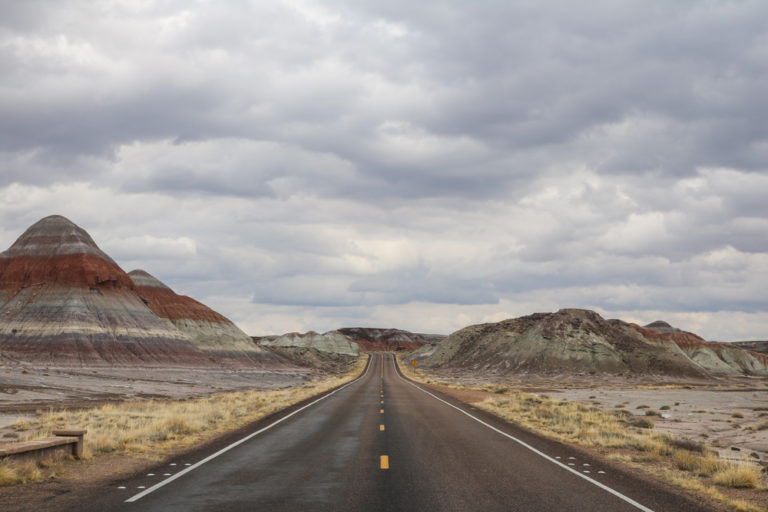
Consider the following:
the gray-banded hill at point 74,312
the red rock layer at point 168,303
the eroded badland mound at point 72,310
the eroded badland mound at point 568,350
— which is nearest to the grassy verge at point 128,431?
the gray-banded hill at point 74,312

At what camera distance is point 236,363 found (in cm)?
12006

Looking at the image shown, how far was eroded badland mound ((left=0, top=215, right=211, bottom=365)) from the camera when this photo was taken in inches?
3401

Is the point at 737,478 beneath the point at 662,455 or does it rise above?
above

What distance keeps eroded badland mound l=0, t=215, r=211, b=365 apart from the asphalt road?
79.3 metres

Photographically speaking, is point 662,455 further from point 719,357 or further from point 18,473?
point 719,357

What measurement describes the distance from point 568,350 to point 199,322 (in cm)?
7924

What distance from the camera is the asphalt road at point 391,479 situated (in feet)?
29.4

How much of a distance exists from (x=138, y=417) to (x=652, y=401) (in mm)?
39731

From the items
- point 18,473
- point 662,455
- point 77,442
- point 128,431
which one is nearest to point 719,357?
point 662,455

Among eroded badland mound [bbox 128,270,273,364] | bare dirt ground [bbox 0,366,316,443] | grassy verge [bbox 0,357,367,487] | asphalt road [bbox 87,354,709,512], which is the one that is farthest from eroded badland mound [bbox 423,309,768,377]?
asphalt road [bbox 87,354,709,512]

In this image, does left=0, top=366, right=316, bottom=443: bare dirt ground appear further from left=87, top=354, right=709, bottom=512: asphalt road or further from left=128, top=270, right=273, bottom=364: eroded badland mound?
left=128, top=270, right=273, bottom=364: eroded badland mound

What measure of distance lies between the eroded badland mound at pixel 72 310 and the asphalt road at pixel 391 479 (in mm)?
79275

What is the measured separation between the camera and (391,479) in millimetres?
10875

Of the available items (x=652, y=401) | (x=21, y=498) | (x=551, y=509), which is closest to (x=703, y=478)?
(x=551, y=509)
